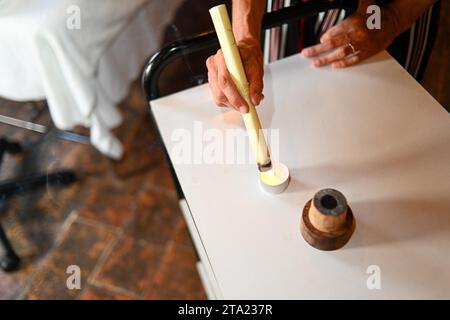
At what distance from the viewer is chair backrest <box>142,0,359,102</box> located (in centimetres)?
80

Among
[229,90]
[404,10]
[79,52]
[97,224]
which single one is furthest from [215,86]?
[97,224]

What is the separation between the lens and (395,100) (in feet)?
2.70

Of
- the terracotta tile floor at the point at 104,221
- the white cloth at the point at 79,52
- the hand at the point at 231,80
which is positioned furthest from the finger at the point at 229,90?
the terracotta tile floor at the point at 104,221

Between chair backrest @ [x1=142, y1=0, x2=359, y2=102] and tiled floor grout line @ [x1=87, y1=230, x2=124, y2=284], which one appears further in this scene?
tiled floor grout line @ [x1=87, y1=230, x2=124, y2=284]

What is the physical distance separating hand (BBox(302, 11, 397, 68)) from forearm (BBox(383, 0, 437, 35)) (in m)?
0.01

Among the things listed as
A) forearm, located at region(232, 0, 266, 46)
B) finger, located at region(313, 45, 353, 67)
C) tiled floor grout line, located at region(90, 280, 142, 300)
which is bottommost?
tiled floor grout line, located at region(90, 280, 142, 300)

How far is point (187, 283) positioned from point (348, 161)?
0.79 metres

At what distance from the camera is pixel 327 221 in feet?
1.98

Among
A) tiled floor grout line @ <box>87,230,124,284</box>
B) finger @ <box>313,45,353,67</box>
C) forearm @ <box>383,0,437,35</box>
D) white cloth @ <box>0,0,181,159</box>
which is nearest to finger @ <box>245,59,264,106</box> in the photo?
finger @ <box>313,45,353,67</box>

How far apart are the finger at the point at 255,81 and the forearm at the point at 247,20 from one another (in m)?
0.07

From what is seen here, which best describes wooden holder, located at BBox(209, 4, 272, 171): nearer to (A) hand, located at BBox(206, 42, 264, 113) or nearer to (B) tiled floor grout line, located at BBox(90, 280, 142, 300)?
(A) hand, located at BBox(206, 42, 264, 113)

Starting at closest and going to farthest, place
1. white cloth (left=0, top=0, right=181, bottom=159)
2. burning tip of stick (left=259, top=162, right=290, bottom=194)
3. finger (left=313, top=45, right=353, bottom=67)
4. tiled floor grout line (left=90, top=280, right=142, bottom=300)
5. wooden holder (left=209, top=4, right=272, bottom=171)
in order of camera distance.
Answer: wooden holder (left=209, top=4, right=272, bottom=171)
burning tip of stick (left=259, top=162, right=290, bottom=194)
finger (left=313, top=45, right=353, bottom=67)
white cloth (left=0, top=0, right=181, bottom=159)
tiled floor grout line (left=90, top=280, right=142, bottom=300)

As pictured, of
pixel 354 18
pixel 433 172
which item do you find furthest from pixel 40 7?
pixel 433 172

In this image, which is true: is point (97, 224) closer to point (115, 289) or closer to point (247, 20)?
point (115, 289)
